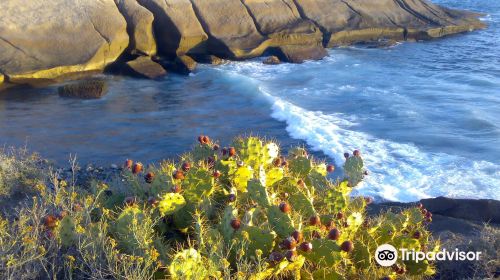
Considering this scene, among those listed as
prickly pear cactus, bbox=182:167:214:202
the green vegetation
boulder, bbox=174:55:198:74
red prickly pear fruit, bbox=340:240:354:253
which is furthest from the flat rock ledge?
boulder, bbox=174:55:198:74

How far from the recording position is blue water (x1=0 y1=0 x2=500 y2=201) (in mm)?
11992

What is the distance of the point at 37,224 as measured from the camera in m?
4.95

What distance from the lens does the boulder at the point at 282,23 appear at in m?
23.4

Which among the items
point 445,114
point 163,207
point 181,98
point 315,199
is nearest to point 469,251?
point 315,199

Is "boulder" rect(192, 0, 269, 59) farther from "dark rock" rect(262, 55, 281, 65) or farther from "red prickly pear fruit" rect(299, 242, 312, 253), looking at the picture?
"red prickly pear fruit" rect(299, 242, 312, 253)

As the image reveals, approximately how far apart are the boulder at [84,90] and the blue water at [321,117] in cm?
34

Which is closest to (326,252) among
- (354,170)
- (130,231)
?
(130,231)

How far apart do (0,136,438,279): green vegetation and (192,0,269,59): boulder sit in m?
15.9

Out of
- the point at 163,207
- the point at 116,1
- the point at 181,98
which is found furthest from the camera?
the point at 116,1

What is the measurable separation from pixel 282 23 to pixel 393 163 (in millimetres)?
13056

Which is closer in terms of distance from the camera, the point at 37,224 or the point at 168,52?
the point at 37,224

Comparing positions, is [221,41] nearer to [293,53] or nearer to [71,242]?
[293,53]

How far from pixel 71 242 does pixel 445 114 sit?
12.7 meters

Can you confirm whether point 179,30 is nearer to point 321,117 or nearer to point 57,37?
point 57,37
